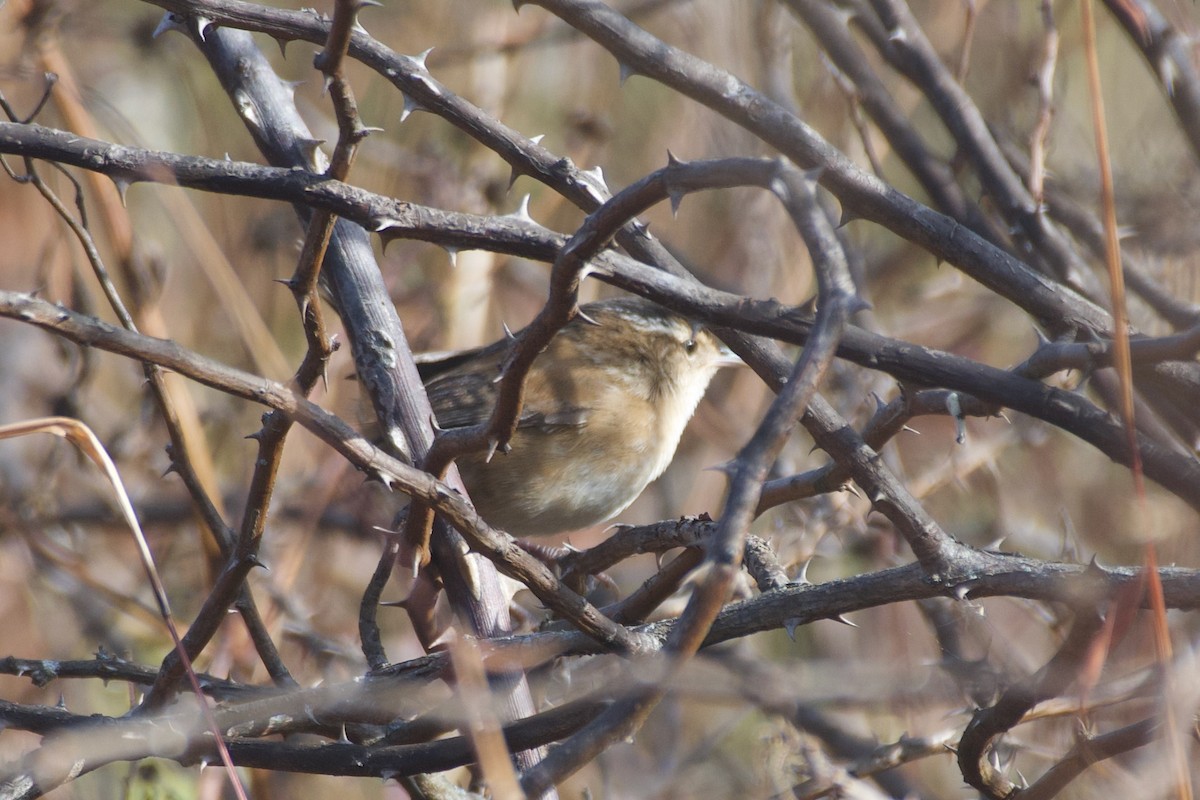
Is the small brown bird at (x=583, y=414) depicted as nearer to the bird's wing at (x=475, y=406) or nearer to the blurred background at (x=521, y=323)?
the bird's wing at (x=475, y=406)

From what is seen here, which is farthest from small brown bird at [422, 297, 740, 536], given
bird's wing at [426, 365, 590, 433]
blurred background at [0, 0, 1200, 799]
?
blurred background at [0, 0, 1200, 799]

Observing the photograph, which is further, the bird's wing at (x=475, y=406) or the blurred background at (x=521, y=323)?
the bird's wing at (x=475, y=406)

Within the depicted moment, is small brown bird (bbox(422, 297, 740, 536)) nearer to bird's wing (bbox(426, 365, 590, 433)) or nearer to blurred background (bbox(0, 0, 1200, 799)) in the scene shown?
bird's wing (bbox(426, 365, 590, 433))

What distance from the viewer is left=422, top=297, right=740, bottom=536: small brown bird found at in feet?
13.4

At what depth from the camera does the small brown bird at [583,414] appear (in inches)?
161

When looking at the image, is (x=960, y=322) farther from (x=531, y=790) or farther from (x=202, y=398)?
(x=531, y=790)

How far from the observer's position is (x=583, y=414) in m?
4.16

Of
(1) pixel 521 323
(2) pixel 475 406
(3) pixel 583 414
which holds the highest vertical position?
(1) pixel 521 323

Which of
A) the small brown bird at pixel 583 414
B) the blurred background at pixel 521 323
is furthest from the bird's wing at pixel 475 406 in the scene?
the blurred background at pixel 521 323

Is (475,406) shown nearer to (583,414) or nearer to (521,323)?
(583,414)

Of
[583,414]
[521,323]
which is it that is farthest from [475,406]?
[521,323]

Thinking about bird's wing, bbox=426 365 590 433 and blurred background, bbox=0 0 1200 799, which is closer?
blurred background, bbox=0 0 1200 799

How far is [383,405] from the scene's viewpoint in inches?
110

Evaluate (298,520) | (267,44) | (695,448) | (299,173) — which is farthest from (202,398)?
(299,173)
